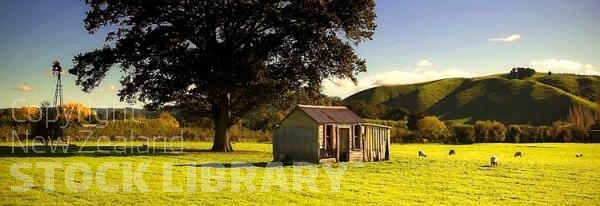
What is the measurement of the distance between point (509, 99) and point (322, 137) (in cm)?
14110

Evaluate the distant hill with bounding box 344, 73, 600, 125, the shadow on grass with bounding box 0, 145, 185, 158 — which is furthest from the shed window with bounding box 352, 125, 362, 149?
the distant hill with bounding box 344, 73, 600, 125

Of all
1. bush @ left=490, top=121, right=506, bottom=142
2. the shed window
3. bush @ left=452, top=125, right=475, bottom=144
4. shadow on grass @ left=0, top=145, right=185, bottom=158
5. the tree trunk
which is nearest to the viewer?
shadow on grass @ left=0, top=145, right=185, bottom=158

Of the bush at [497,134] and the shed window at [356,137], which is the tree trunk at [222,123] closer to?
the shed window at [356,137]

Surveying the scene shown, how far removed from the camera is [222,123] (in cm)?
4459

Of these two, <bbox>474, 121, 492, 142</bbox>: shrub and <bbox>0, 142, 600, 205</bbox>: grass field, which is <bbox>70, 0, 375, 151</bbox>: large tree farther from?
<bbox>474, 121, 492, 142</bbox>: shrub

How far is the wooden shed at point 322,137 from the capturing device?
34.1 meters

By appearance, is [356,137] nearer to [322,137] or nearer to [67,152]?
[322,137]

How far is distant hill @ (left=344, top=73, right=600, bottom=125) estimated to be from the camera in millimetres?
143250

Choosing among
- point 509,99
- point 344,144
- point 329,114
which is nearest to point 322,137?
point 329,114

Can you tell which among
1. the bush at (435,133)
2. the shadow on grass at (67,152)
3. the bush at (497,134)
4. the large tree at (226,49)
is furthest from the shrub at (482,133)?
the shadow on grass at (67,152)

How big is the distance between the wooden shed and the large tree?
5.34m

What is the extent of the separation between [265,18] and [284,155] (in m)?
12.1

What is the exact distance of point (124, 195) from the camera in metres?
18.3

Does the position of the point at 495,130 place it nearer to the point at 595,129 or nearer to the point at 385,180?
the point at 595,129
